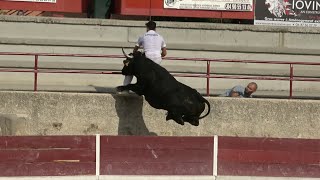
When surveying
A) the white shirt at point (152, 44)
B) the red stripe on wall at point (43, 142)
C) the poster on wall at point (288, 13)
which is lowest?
the red stripe on wall at point (43, 142)

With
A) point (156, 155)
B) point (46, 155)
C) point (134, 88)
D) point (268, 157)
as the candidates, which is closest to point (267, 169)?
point (268, 157)

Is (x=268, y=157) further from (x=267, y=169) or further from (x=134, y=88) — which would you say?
(x=134, y=88)

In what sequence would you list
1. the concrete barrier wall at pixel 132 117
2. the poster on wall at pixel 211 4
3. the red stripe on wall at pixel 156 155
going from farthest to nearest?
the poster on wall at pixel 211 4 < the concrete barrier wall at pixel 132 117 < the red stripe on wall at pixel 156 155

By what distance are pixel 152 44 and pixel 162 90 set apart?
2.46 ft

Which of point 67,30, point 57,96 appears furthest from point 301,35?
point 57,96

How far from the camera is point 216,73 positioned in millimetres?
14289

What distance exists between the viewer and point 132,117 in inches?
475

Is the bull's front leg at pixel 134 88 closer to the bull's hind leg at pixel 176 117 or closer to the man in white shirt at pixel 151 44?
the man in white shirt at pixel 151 44

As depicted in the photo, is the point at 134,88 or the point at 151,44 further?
the point at 151,44

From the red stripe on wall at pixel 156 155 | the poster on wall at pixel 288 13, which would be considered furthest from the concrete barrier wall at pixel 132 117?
the poster on wall at pixel 288 13

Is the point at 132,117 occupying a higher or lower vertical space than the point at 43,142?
higher

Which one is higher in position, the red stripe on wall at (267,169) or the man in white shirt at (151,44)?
the man in white shirt at (151,44)

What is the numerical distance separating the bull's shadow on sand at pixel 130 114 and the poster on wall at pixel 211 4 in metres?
4.11

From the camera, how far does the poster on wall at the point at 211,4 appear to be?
51.3 feet
